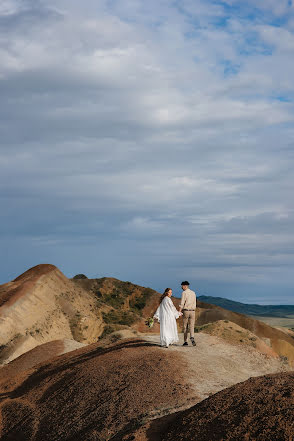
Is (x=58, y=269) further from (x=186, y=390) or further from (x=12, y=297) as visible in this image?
(x=186, y=390)

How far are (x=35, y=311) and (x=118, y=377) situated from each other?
24338mm

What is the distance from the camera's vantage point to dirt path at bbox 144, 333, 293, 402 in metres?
15.5

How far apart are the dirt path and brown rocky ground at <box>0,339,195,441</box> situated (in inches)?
20.6

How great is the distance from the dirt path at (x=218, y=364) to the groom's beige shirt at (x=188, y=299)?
1801 millimetres

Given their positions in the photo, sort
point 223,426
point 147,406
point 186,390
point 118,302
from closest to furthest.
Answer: point 223,426, point 147,406, point 186,390, point 118,302

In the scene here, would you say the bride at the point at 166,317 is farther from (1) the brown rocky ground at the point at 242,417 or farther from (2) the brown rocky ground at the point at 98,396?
(1) the brown rocky ground at the point at 242,417

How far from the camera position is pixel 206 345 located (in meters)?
22.6

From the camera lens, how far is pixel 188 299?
2016 centimetres

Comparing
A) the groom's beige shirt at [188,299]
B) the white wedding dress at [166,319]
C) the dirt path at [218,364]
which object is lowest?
the dirt path at [218,364]

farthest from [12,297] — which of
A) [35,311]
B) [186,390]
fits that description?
[186,390]

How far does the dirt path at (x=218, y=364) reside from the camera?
15.5 metres

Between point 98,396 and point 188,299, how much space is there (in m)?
6.35

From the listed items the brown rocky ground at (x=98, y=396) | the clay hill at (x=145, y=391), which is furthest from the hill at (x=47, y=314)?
the brown rocky ground at (x=98, y=396)

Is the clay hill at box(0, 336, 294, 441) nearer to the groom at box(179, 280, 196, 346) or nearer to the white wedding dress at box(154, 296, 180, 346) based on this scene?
the white wedding dress at box(154, 296, 180, 346)
